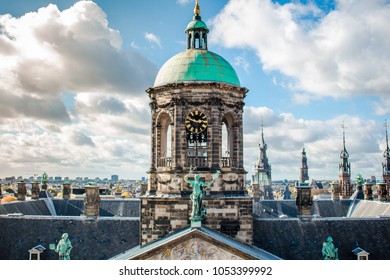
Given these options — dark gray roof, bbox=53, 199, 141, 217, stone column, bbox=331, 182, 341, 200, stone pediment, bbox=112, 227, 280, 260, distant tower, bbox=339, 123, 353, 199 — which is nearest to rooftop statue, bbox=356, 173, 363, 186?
stone column, bbox=331, 182, 341, 200

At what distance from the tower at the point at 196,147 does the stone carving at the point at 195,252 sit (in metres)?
3.99

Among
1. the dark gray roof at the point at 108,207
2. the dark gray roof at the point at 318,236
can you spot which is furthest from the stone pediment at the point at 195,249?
the dark gray roof at the point at 108,207

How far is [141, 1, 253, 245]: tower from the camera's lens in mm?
22922

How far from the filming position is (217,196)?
23.0m

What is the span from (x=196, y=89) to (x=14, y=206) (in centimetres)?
1785

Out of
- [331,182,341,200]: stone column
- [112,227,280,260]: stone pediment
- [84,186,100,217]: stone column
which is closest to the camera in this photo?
[112,227,280,260]: stone pediment

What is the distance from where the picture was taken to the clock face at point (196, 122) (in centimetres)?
2375

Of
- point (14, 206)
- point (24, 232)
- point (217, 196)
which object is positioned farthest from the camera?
point (14, 206)

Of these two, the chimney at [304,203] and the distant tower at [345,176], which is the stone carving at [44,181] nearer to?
the chimney at [304,203]

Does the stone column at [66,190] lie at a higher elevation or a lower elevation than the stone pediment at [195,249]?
higher

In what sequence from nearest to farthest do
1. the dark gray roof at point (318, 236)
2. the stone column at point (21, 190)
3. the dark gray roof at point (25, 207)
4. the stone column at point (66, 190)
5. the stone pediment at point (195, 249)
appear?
the stone pediment at point (195, 249), the dark gray roof at point (318, 236), the dark gray roof at point (25, 207), the stone column at point (21, 190), the stone column at point (66, 190)

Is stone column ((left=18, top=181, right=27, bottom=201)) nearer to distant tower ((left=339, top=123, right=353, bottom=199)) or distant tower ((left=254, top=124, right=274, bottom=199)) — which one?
distant tower ((left=339, top=123, right=353, bottom=199))
